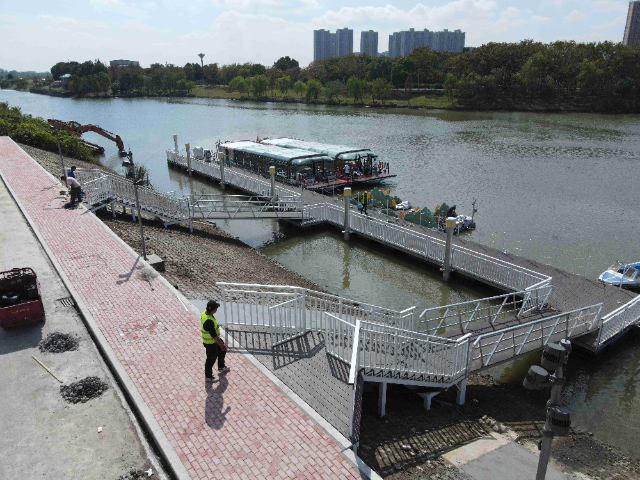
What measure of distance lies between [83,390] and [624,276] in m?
18.0

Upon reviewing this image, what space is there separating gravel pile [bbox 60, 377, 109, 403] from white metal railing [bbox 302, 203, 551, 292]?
12063 millimetres

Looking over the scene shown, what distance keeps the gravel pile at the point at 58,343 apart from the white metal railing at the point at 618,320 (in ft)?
44.1

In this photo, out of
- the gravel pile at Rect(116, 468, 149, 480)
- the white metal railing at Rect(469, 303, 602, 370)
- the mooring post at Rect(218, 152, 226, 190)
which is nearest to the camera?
the gravel pile at Rect(116, 468, 149, 480)

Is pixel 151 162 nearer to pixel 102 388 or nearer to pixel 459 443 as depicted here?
pixel 102 388

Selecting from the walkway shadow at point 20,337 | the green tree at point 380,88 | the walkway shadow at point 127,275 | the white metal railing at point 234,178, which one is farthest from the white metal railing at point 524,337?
the green tree at point 380,88

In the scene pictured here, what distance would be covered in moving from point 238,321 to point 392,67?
362 ft

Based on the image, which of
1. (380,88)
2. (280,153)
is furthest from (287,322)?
(380,88)

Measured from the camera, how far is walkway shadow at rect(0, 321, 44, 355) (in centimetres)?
1048

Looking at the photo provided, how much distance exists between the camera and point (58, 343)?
1066 centimetres

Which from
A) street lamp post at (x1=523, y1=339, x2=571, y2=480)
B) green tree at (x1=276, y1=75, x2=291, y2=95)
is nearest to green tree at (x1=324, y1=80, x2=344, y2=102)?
green tree at (x1=276, y1=75, x2=291, y2=95)

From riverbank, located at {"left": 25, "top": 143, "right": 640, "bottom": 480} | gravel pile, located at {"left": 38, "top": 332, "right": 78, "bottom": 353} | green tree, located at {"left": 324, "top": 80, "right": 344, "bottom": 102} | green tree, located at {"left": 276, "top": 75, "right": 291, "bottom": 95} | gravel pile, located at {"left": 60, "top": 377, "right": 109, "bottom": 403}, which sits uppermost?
green tree, located at {"left": 276, "top": 75, "right": 291, "bottom": 95}

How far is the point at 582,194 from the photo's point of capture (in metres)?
31.9

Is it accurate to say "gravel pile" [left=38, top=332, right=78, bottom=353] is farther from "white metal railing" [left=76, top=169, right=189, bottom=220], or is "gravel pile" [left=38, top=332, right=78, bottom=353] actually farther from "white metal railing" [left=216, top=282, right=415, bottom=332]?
"white metal railing" [left=76, top=169, right=189, bottom=220]

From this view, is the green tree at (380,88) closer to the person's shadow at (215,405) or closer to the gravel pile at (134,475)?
the person's shadow at (215,405)
